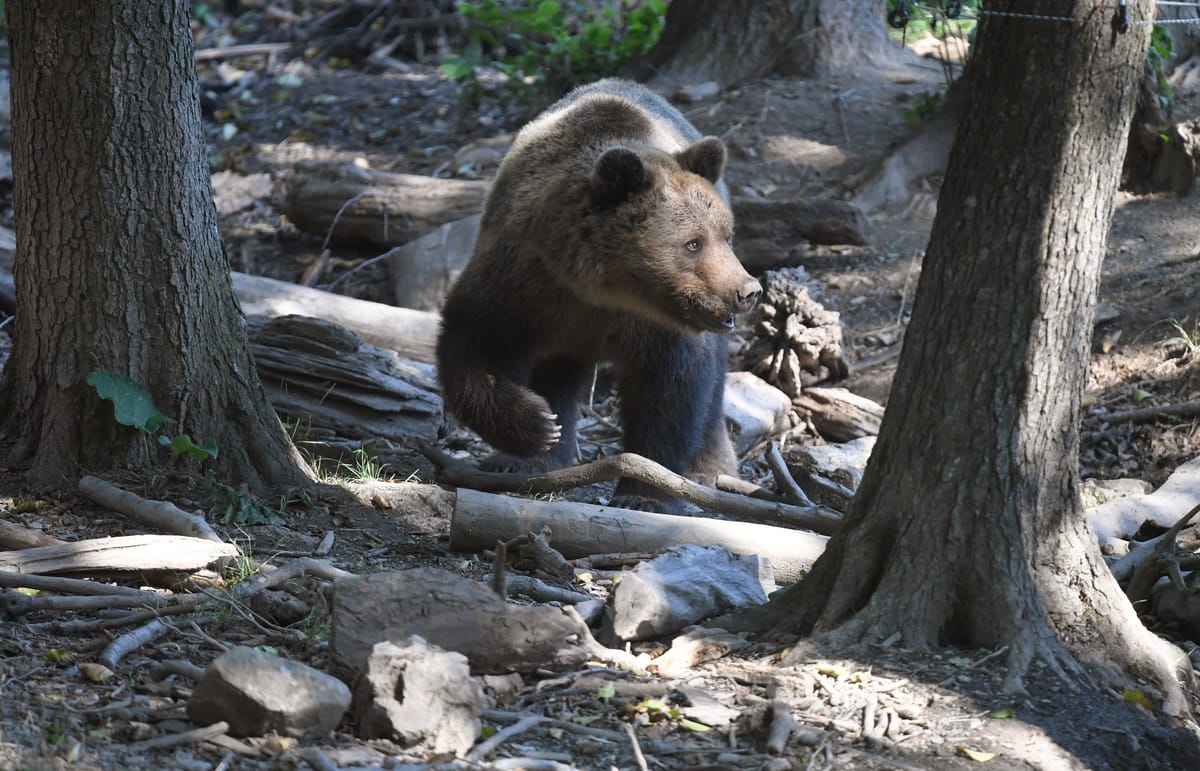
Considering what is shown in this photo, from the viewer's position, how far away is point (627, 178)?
6.25m

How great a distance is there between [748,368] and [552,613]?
561 cm

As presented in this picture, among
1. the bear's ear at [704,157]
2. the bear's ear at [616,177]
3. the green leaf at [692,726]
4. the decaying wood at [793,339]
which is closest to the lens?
the green leaf at [692,726]

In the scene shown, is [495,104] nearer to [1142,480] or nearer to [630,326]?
[630,326]

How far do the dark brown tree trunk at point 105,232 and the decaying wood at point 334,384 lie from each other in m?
1.61

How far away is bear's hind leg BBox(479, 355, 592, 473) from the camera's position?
24.5 feet

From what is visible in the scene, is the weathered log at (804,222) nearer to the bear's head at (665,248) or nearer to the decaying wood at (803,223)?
the decaying wood at (803,223)

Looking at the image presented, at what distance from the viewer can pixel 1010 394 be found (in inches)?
150

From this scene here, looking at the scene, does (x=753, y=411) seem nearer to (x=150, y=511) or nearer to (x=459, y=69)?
(x=150, y=511)

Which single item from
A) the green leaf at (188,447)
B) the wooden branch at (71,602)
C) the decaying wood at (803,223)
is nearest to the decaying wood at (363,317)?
the decaying wood at (803,223)

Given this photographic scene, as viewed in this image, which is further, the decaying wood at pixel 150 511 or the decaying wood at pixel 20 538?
the decaying wood at pixel 150 511

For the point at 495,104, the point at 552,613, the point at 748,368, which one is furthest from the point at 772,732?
the point at 495,104

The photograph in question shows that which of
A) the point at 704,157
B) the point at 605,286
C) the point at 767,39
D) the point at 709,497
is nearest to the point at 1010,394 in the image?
the point at 709,497

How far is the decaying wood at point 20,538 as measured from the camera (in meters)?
4.36

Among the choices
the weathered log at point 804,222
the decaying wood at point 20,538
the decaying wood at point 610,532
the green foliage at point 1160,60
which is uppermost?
the green foliage at point 1160,60
